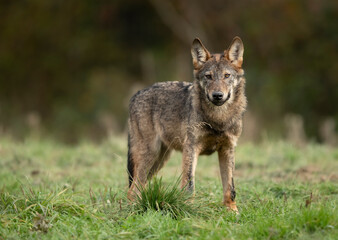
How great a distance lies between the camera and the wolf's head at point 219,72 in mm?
6887

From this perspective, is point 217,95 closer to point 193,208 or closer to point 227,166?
point 227,166

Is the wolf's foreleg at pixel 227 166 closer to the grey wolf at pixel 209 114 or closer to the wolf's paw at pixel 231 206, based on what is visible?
the grey wolf at pixel 209 114

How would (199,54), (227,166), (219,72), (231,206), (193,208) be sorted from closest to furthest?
1. (193,208)
2. (231,206)
3. (219,72)
4. (227,166)
5. (199,54)

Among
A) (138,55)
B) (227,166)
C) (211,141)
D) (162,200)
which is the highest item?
(138,55)

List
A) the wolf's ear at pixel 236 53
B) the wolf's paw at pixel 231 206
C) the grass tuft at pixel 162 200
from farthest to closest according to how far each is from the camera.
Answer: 1. the wolf's ear at pixel 236 53
2. the wolf's paw at pixel 231 206
3. the grass tuft at pixel 162 200

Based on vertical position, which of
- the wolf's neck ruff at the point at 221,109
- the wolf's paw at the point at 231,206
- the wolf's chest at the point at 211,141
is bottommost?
the wolf's paw at the point at 231,206

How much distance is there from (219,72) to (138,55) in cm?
1596

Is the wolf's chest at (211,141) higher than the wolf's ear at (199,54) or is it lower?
lower

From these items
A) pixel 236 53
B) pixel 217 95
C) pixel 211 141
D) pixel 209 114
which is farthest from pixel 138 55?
pixel 217 95

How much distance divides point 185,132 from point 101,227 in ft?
7.14

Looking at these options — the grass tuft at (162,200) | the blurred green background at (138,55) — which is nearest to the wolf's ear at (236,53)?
the grass tuft at (162,200)

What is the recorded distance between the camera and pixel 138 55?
22.7 metres

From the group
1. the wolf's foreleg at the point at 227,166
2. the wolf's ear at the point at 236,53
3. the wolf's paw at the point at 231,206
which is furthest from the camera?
the wolf's ear at the point at 236,53

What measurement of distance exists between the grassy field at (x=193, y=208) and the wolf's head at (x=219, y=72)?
132cm
